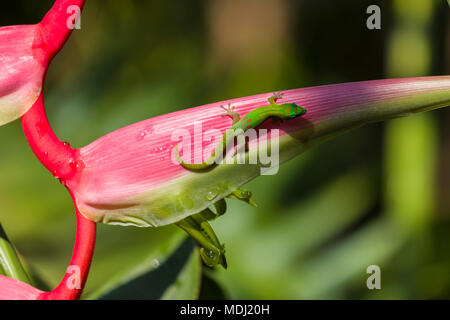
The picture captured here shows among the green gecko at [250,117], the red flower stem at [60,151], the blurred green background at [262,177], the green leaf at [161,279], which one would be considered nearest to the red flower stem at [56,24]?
the red flower stem at [60,151]

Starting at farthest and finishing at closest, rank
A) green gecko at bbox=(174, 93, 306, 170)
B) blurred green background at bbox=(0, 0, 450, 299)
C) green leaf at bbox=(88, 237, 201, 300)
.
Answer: blurred green background at bbox=(0, 0, 450, 299), green leaf at bbox=(88, 237, 201, 300), green gecko at bbox=(174, 93, 306, 170)

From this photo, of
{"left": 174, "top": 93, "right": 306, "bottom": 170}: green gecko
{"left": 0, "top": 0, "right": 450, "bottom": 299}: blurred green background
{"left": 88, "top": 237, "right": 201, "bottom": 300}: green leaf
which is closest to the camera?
{"left": 174, "top": 93, "right": 306, "bottom": 170}: green gecko

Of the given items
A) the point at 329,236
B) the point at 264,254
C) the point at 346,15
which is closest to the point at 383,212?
the point at 329,236

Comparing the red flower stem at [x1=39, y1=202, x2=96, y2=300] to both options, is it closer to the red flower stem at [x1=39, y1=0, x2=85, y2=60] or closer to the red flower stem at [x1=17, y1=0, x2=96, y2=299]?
the red flower stem at [x1=17, y1=0, x2=96, y2=299]

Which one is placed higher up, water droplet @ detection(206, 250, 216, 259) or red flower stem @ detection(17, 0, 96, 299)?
red flower stem @ detection(17, 0, 96, 299)

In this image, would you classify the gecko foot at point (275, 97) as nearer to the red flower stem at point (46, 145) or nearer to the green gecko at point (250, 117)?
the green gecko at point (250, 117)

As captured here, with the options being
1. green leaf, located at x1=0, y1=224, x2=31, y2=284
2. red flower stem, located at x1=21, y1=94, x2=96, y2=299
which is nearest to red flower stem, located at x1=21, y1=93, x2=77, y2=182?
red flower stem, located at x1=21, y1=94, x2=96, y2=299

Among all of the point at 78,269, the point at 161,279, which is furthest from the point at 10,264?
the point at 161,279
